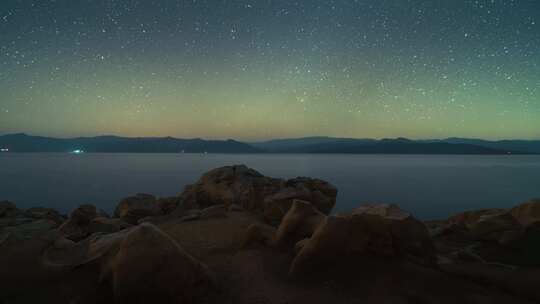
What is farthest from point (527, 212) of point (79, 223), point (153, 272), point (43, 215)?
point (43, 215)

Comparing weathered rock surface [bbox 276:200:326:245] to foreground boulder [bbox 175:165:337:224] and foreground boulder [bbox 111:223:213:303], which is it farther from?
foreground boulder [bbox 175:165:337:224]

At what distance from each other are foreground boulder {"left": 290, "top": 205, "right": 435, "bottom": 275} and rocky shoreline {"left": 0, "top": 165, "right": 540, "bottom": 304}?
0.03 metres

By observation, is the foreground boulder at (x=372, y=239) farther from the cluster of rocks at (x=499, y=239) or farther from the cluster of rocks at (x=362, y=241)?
the cluster of rocks at (x=499, y=239)

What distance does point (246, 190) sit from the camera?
691 inches

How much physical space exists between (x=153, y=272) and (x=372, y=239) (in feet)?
19.1

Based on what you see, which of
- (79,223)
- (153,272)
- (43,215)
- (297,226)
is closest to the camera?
(153,272)

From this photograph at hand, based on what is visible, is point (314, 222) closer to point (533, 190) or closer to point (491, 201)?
point (491, 201)

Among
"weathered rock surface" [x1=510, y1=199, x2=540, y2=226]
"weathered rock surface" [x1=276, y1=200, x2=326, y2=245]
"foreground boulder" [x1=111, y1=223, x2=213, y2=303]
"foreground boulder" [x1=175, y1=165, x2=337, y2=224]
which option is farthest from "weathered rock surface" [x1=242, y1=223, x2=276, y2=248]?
"weathered rock surface" [x1=510, y1=199, x2=540, y2=226]

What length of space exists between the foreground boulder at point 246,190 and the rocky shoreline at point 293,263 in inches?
260

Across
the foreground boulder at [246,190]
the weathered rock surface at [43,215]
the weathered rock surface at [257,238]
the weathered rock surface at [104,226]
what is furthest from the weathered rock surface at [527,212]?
the weathered rock surface at [43,215]

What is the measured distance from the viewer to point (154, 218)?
14.9 metres

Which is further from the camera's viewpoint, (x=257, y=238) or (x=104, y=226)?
(x=104, y=226)

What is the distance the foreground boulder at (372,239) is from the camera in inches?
290

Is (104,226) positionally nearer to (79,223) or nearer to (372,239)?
(79,223)
